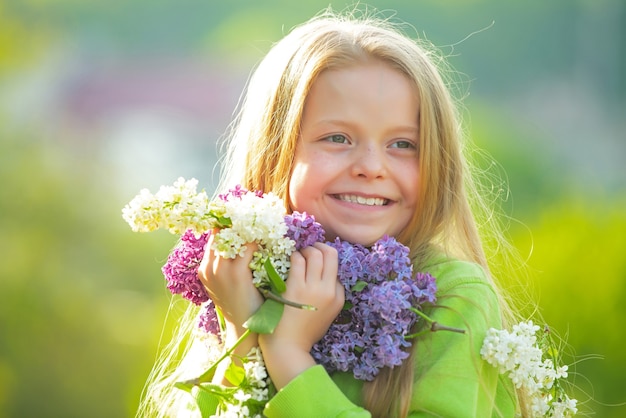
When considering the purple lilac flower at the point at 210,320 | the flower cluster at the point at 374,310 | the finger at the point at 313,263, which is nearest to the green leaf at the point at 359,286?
the flower cluster at the point at 374,310

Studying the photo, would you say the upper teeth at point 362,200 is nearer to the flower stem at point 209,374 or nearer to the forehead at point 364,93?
the forehead at point 364,93

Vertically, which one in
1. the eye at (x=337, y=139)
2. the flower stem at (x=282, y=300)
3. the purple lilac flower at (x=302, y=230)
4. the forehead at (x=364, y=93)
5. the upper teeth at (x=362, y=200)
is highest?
the forehead at (x=364, y=93)

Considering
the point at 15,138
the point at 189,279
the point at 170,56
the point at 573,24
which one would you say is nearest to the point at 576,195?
the point at 573,24

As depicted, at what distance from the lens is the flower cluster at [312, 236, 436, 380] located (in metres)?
2.44

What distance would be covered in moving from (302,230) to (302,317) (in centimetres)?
26

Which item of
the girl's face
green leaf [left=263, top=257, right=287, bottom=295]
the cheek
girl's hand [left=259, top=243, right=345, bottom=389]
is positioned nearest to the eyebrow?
the girl's face

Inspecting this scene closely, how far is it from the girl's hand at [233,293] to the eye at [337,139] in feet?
1.66

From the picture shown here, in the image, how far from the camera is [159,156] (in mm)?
7492

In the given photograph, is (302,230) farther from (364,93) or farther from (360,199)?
(364,93)

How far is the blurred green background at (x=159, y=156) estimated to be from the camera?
721 centimetres

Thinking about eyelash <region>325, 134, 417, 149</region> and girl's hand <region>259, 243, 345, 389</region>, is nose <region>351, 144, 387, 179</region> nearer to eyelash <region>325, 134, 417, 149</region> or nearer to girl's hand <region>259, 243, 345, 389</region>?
eyelash <region>325, 134, 417, 149</region>

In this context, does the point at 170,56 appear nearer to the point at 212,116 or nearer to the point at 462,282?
the point at 212,116

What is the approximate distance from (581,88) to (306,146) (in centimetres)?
688

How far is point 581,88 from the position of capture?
9078 mm
